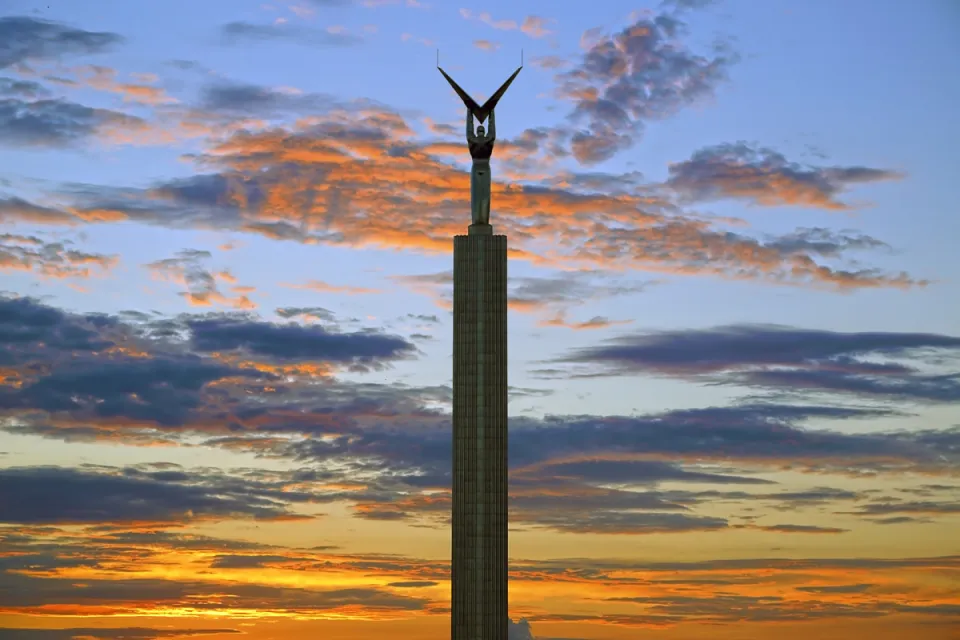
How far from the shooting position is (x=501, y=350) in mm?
143000

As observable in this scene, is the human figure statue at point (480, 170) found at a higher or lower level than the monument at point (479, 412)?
higher

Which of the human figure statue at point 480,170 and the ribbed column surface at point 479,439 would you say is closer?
the ribbed column surface at point 479,439

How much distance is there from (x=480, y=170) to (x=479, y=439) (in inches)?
1035

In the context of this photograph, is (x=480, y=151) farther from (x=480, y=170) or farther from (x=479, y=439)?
(x=479, y=439)

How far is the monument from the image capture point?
13862 cm

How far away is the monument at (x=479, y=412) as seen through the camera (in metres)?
139

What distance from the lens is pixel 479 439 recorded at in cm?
14138

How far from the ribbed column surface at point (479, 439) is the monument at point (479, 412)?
9cm

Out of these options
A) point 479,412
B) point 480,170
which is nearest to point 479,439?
point 479,412

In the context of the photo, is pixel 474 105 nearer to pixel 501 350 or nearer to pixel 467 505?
pixel 501 350

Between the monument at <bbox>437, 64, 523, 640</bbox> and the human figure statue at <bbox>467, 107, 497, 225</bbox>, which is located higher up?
the human figure statue at <bbox>467, 107, 497, 225</bbox>

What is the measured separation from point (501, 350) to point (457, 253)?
10340 mm

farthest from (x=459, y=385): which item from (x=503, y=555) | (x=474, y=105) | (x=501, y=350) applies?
(x=474, y=105)

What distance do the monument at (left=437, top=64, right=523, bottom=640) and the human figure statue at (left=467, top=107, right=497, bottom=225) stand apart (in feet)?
0.32
